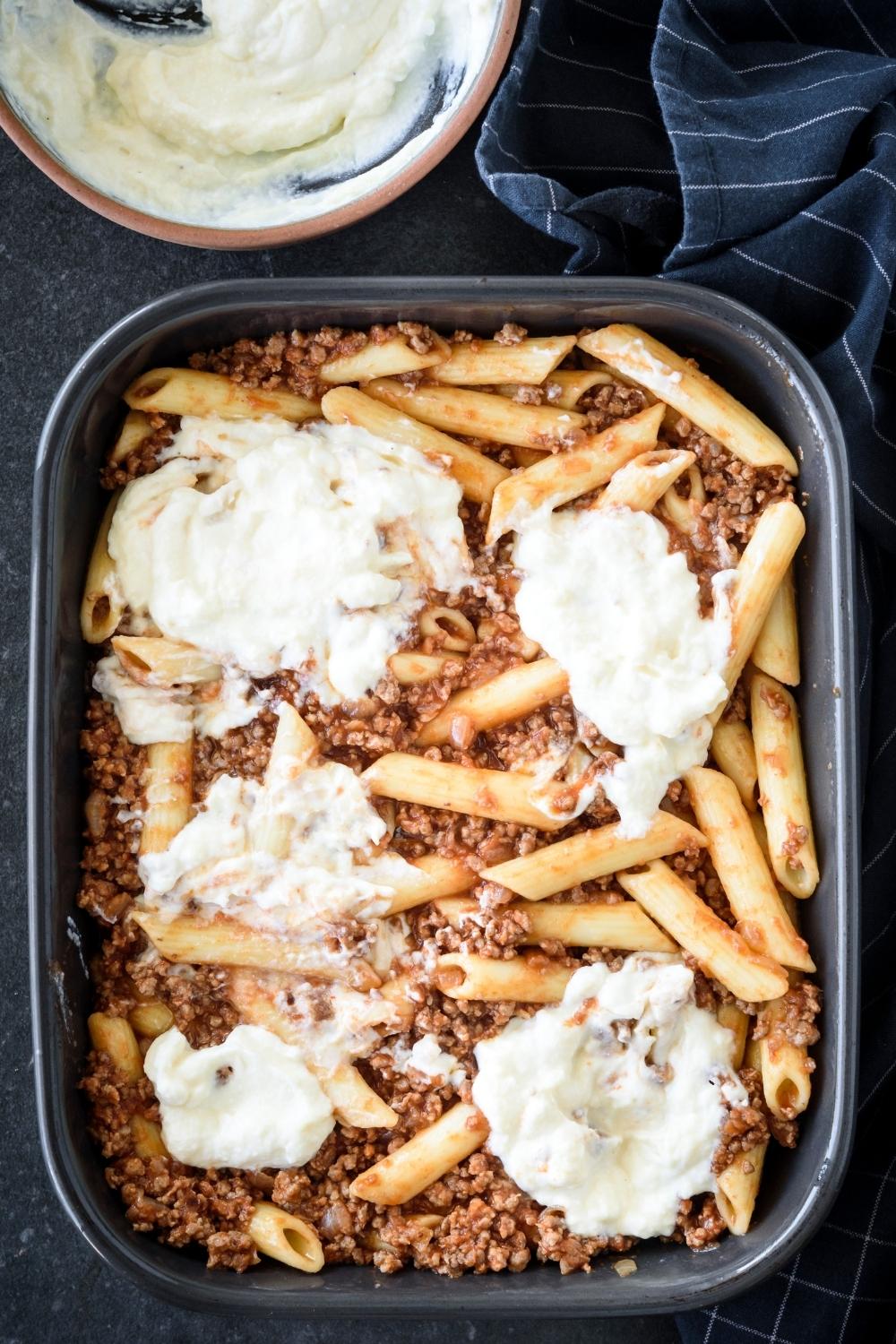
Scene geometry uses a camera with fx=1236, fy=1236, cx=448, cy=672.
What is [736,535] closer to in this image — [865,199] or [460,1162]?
[865,199]

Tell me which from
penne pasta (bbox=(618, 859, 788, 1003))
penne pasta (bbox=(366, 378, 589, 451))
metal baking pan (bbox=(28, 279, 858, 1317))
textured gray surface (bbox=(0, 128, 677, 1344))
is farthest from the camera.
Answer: textured gray surface (bbox=(0, 128, 677, 1344))

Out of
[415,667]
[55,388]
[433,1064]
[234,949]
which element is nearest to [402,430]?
[415,667]

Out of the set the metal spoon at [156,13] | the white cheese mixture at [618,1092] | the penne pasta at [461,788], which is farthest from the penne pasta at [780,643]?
the metal spoon at [156,13]

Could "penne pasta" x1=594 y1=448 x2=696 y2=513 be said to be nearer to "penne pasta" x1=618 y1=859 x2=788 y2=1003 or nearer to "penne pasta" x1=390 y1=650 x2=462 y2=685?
"penne pasta" x1=390 y1=650 x2=462 y2=685

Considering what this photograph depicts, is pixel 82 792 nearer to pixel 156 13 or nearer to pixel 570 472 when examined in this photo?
pixel 570 472

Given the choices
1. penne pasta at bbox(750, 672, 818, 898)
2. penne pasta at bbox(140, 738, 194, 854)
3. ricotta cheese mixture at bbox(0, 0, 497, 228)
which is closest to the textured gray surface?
ricotta cheese mixture at bbox(0, 0, 497, 228)

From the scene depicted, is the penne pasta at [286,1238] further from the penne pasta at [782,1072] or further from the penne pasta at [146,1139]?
the penne pasta at [782,1072]
